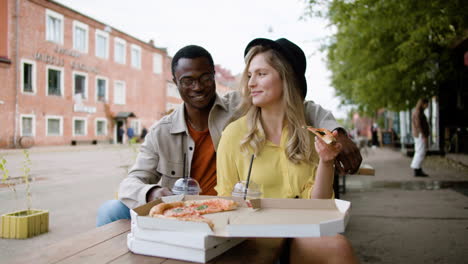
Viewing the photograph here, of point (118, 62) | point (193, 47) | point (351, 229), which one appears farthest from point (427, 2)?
point (118, 62)

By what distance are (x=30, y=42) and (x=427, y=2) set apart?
2205cm

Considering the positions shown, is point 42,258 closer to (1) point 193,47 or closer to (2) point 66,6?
(1) point 193,47

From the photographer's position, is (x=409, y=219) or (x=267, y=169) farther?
(x=409, y=219)

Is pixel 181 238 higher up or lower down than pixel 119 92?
lower down

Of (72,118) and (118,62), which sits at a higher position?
(118,62)

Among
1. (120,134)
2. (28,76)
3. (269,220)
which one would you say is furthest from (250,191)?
(120,134)

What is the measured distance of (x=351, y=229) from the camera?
504 cm

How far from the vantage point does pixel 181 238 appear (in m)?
1.31

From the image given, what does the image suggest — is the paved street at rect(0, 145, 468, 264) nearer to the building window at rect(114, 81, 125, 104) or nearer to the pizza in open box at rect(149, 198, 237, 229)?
the pizza in open box at rect(149, 198, 237, 229)

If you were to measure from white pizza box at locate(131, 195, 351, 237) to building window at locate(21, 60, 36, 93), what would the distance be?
958 inches

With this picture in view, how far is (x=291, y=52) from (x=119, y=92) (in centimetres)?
3227

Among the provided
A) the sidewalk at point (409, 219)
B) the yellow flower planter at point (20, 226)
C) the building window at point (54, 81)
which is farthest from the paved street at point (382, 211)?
the building window at point (54, 81)

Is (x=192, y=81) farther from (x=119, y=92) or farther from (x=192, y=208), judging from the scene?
(x=119, y=92)

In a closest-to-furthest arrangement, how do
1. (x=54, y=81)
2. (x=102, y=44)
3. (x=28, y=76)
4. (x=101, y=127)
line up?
(x=28, y=76) → (x=54, y=81) → (x=102, y=44) → (x=101, y=127)
